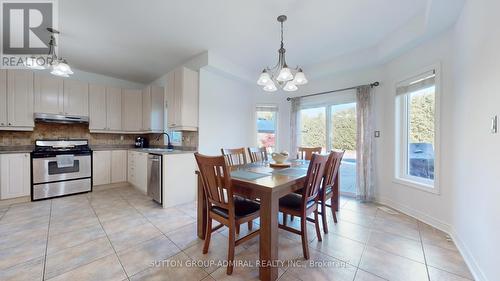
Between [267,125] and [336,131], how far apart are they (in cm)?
158

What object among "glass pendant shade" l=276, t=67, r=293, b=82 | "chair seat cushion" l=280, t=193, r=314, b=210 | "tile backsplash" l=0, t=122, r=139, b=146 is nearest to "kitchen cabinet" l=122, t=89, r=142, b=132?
"tile backsplash" l=0, t=122, r=139, b=146

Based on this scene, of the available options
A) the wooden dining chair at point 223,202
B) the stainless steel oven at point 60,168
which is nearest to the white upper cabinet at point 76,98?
the stainless steel oven at point 60,168

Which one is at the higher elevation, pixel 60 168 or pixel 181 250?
pixel 60 168

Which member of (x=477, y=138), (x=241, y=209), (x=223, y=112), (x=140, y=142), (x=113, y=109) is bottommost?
(x=241, y=209)

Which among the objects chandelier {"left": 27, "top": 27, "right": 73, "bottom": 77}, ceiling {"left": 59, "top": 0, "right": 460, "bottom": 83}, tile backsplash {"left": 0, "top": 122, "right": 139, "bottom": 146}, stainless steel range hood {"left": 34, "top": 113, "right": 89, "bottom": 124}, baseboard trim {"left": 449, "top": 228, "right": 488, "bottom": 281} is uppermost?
ceiling {"left": 59, "top": 0, "right": 460, "bottom": 83}

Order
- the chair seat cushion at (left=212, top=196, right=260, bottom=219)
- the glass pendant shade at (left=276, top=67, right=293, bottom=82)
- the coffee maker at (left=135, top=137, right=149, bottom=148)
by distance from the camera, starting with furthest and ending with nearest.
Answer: the coffee maker at (left=135, top=137, right=149, bottom=148) → the glass pendant shade at (left=276, top=67, right=293, bottom=82) → the chair seat cushion at (left=212, top=196, right=260, bottom=219)

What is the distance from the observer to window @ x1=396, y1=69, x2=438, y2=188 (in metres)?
2.59

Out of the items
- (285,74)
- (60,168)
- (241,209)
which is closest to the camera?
(241,209)

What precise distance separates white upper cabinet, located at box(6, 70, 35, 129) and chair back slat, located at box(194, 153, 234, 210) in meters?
3.94

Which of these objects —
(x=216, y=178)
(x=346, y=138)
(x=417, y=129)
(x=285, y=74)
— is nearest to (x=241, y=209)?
(x=216, y=178)

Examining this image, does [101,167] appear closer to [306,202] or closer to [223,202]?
[223,202]

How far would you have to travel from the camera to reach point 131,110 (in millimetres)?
4598

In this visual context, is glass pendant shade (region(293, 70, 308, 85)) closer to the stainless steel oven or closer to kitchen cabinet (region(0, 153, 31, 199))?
the stainless steel oven

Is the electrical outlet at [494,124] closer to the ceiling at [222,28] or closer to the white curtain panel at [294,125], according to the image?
the ceiling at [222,28]
